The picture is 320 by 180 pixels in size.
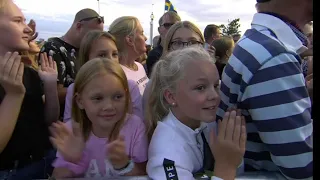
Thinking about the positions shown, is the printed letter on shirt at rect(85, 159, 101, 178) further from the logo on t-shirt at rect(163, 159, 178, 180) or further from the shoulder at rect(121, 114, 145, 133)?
the logo on t-shirt at rect(163, 159, 178, 180)

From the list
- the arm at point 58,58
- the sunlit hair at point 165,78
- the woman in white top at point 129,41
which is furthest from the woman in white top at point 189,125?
the arm at point 58,58

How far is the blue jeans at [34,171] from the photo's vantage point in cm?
148

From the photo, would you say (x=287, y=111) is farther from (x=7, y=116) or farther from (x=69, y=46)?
(x=69, y=46)

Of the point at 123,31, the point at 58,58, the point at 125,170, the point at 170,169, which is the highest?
the point at 123,31

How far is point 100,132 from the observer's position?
1.53m

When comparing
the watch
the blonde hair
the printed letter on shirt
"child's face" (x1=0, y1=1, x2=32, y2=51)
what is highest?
the blonde hair

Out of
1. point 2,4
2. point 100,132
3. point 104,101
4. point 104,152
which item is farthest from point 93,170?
point 2,4

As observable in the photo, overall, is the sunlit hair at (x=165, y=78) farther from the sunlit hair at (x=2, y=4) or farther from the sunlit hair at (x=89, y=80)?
the sunlit hair at (x=2, y=4)

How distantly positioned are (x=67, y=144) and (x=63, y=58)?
5.20 ft

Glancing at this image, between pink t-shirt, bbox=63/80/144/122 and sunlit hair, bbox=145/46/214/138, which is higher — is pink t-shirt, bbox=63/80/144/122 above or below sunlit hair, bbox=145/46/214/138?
below

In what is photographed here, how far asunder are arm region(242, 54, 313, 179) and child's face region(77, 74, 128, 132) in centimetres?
68

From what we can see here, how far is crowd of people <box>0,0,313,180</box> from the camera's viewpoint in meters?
1.06

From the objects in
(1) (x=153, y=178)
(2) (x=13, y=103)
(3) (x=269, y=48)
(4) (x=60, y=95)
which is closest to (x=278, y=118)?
(3) (x=269, y=48)

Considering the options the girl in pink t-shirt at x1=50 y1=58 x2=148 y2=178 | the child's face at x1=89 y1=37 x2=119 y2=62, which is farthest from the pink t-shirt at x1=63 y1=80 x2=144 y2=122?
the child's face at x1=89 y1=37 x2=119 y2=62
